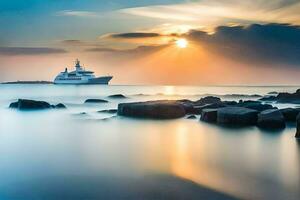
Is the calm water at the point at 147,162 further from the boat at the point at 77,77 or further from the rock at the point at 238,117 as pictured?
the boat at the point at 77,77

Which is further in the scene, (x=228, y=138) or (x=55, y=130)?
(x=55, y=130)

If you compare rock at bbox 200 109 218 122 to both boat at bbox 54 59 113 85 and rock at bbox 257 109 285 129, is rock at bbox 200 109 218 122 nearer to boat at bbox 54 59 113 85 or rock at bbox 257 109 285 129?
rock at bbox 257 109 285 129

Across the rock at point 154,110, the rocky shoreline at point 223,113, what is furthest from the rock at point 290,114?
the rock at point 154,110

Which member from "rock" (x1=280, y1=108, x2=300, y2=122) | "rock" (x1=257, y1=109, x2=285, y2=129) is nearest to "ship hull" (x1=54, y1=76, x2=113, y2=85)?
"rock" (x1=280, y1=108, x2=300, y2=122)

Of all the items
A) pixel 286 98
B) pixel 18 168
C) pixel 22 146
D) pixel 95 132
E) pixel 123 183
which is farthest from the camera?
pixel 286 98

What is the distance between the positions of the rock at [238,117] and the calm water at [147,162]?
81 centimetres

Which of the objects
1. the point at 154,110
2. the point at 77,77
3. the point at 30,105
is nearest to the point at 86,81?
the point at 77,77

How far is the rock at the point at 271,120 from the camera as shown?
1725cm

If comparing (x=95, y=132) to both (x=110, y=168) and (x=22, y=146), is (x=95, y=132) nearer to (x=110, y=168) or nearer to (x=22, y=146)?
(x=22, y=146)

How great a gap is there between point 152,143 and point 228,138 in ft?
8.86

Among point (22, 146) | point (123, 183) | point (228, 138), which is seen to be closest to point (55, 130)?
point (22, 146)

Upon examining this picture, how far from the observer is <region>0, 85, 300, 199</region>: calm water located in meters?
7.74

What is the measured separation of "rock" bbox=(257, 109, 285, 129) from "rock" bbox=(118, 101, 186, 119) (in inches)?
234

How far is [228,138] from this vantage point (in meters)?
15.2
